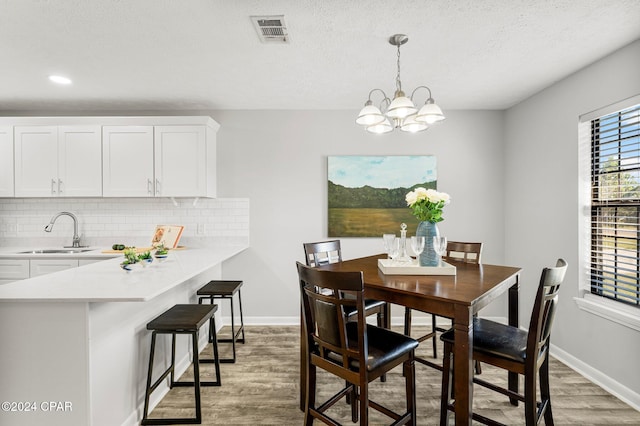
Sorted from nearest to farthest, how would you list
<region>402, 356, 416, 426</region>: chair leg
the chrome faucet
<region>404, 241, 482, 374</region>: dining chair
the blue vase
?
<region>402, 356, 416, 426</region>: chair leg
the blue vase
<region>404, 241, 482, 374</region>: dining chair
the chrome faucet

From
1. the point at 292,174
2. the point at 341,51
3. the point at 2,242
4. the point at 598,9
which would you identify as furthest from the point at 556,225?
the point at 2,242

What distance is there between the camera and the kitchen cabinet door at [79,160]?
3281mm

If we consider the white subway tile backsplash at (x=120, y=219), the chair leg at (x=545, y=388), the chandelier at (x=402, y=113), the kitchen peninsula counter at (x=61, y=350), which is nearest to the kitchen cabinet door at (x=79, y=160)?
the white subway tile backsplash at (x=120, y=219)

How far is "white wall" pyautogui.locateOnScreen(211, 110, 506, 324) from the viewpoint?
11.9 feet

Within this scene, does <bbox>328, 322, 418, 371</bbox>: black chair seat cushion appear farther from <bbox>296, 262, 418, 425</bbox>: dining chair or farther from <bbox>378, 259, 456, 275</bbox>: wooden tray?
<bbox>378, 259, 456, 275</bbox>: wooden tray

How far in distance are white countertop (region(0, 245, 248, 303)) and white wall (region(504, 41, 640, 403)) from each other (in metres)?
3.07

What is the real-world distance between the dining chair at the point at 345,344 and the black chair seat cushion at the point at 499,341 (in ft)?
1.14

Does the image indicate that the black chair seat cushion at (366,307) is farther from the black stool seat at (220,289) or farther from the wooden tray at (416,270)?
the black stool seat at (220,289)

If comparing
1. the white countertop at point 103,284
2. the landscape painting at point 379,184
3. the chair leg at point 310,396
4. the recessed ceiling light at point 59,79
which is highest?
the recessed ceiling light at point 59,79

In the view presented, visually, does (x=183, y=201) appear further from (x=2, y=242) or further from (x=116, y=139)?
(x=2, y=242)

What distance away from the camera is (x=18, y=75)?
2.68 m

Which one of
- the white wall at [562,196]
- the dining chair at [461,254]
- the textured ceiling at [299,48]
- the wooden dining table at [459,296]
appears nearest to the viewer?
the wooden dining table at [459,296]

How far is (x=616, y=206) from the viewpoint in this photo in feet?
7.68

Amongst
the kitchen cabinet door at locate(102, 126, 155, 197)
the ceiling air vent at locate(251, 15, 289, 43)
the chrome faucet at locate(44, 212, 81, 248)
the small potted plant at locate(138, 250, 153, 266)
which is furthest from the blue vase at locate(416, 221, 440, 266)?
the chrome faucet at locate(44, 212, 81, 248)
